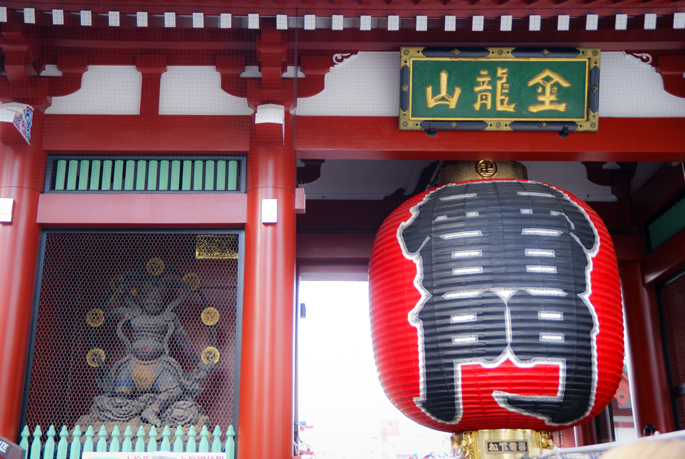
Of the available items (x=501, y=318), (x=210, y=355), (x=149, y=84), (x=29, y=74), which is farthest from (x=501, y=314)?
(x=29, y=74)

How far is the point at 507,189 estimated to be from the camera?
4.59 m

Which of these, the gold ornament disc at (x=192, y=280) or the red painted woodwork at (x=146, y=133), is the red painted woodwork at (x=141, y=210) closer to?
the red painted woodwork at (x=146, y=133)

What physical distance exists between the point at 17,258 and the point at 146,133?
1.32 meters

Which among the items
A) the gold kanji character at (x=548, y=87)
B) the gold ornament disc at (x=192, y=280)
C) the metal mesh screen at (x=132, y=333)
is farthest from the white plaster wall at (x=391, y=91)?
the gold ornament disc at (x=192, y=280)

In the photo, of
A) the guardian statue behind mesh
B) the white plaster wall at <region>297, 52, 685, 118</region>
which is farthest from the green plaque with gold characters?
the guardian statue behind mesh

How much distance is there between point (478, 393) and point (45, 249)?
3360 mm

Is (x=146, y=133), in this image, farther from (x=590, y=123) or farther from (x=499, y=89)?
(x=590, y=123)

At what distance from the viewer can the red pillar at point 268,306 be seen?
4203mm

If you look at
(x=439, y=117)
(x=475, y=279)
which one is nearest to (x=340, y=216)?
(x=439, y=117)

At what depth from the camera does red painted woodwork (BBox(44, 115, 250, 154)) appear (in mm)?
4852

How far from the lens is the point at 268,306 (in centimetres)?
442

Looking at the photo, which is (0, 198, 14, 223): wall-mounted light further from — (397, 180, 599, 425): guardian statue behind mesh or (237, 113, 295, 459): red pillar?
(397, 180, 599, 425): guardian statue behind mesh

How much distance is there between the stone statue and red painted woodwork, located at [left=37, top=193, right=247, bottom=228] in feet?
2.26

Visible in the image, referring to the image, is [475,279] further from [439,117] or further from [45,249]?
[45,249]
